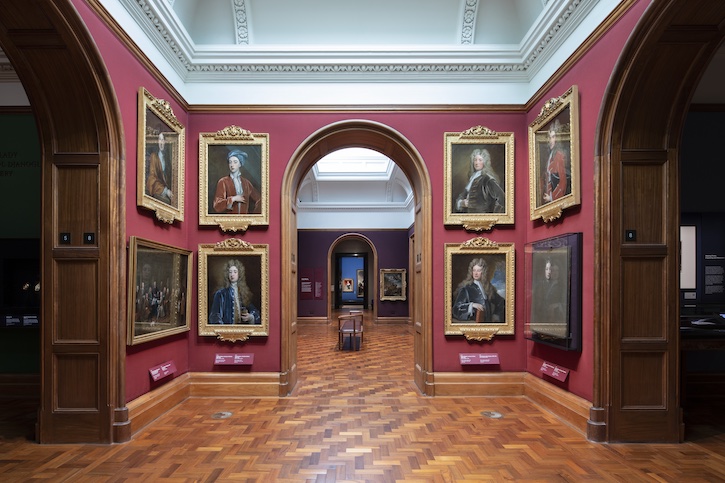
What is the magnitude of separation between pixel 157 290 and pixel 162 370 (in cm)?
115

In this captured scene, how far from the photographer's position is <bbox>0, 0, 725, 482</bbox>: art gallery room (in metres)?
5.00

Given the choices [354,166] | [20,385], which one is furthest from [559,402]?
[354,166]

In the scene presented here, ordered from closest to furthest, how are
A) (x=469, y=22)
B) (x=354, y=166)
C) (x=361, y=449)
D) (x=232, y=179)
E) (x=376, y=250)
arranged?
(x=361, y=449) < (x=469, y=22) < (x=232, y=179) < (x=354, y=166) < (x=376, y=250)

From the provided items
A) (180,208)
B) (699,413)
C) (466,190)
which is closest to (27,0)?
(180,208)

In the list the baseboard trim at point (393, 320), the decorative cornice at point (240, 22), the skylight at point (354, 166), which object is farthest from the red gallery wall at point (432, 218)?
the baseboard trim at point (393, 320)

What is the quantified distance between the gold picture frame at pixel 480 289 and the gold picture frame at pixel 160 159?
172 inches

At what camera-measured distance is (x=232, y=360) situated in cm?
755

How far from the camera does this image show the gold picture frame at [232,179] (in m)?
7.66

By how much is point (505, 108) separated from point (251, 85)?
4267 mm

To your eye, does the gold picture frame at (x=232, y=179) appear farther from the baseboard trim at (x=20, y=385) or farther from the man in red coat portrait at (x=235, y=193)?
the baseboard trim at (x=20, y=385)

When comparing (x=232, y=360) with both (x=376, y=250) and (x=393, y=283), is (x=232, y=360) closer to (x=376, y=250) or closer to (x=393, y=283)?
(x=376, y=250)

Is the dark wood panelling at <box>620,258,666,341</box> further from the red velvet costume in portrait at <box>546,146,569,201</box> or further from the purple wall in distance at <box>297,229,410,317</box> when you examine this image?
the purple wall in distance at <box>297,229,410,317</box>

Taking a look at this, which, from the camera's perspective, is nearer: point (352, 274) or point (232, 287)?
point (232, 287)

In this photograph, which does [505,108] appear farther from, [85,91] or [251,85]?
[85,91]
